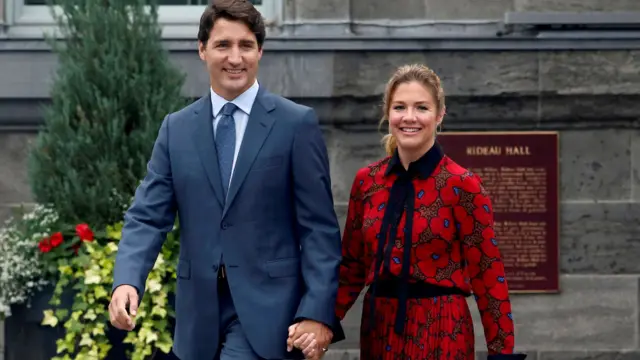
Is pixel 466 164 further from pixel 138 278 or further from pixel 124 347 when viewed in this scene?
pixel 138 278

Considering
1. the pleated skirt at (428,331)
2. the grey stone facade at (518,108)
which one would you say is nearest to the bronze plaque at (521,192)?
the grey stone facade at (518,108)

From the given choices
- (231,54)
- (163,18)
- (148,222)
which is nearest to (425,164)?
(231,54)

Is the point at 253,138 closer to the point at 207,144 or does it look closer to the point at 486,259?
the point at 207,144

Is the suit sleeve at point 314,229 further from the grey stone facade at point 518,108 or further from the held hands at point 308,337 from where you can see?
the grey stone facade at point 518,108

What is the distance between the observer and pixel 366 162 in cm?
878

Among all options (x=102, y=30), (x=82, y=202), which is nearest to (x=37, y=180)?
(x=82, y=202)

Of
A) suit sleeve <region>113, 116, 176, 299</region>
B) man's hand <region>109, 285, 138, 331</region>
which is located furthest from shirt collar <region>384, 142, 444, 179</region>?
man's hand <region>109, 285, 138, 331</region>

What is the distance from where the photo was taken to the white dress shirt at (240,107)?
15.9ft

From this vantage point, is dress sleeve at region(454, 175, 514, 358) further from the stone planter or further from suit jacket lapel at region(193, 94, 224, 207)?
the stone planter

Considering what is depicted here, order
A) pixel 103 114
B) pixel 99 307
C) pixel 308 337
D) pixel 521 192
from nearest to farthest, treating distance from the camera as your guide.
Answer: pixel 308 337 → pixel 99 307 → pixel 103 114 → pixel 521 192

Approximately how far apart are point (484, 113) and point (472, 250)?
4.07 meters

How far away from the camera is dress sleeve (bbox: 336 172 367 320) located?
4.96 meters

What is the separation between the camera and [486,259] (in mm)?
4750

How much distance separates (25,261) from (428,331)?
3380 mm
